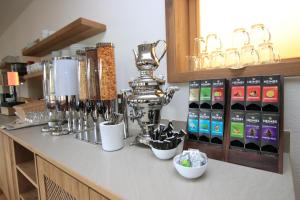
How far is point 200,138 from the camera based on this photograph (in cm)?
69

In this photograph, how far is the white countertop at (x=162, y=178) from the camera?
0.43 meters

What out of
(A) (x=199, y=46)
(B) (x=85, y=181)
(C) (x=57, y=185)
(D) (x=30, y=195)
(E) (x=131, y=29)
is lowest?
(D) (x=30, y=195)

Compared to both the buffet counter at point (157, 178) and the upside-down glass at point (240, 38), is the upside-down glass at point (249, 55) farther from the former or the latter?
the buffet counter at point (157, 178)

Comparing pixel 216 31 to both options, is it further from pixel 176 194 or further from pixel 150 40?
pixel 176 194

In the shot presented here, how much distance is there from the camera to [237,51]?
79 cm

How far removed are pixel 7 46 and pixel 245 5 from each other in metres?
4.02

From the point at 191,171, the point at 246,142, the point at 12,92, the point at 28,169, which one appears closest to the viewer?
the point at 191,171

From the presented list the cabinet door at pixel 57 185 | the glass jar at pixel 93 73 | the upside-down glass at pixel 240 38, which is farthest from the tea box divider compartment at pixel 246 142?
the glass jar at pixel 93 73

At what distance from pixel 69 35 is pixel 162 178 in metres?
1.38

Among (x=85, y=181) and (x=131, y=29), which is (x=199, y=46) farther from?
(x=85, y=181)

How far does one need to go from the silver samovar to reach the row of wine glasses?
0.79 feet

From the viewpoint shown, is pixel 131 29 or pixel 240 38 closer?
pixel 240 38

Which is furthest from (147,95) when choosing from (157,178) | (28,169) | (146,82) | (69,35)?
(69,35)

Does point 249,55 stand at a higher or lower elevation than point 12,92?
higher
